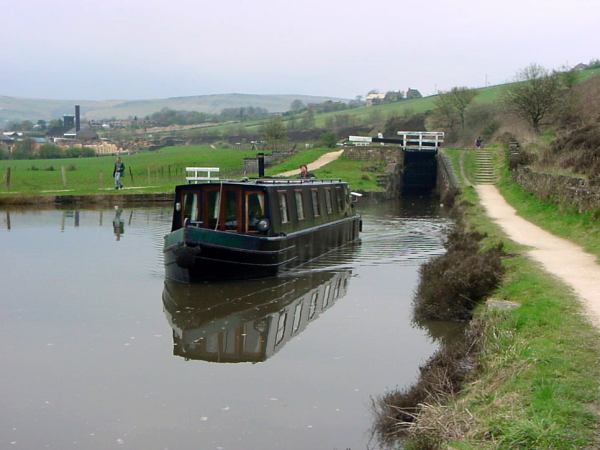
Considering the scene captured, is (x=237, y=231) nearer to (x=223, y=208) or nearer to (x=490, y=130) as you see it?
(x=223, y=208)

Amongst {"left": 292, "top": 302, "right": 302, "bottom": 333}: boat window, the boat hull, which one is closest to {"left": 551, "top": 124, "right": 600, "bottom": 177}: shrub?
the boat hull

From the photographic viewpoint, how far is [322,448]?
6.25 meters

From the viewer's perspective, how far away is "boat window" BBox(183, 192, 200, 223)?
45.1ft

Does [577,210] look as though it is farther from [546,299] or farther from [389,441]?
[389,441]

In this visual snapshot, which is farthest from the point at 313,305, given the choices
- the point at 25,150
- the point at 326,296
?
the point at 25,150

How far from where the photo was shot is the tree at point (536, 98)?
33344 millimetres

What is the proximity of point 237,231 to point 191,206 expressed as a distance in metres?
0.98

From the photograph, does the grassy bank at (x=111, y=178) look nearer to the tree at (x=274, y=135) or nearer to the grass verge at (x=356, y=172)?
the grass verge at (x=356, y=172)

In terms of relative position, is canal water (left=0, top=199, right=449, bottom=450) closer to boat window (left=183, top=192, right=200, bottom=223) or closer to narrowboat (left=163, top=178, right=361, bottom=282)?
narrowboat (left=163, top=178, right=361, bottom=282)

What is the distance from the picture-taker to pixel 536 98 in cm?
3353

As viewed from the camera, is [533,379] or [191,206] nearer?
[533,379]

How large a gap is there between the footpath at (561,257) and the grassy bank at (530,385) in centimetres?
25

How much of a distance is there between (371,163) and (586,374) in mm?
29104

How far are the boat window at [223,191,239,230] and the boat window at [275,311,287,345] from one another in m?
2.77
